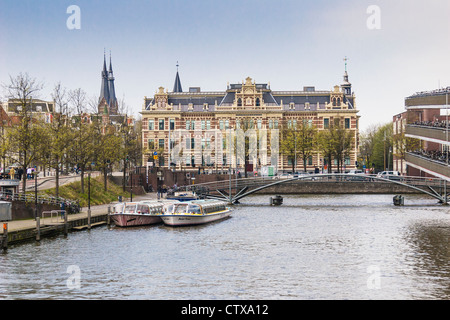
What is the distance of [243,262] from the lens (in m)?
43.2

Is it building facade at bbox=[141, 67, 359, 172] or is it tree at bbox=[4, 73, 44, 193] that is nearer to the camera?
tree at bbox=[4, 73, 44, 193]

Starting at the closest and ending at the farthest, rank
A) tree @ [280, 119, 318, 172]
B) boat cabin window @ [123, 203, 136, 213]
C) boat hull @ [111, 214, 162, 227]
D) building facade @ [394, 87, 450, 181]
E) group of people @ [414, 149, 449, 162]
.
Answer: boat hull @ [111, 214, 162, 227], boat cabin window @ [123, 203, 136, 213], building facade @ [394, 87, 450, 181], group of people @ [414, 149, 449, 162], tree @ [280, 119, 318, 172]

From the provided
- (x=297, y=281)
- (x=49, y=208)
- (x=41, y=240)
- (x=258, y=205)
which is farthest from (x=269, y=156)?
(x=297, y=281)

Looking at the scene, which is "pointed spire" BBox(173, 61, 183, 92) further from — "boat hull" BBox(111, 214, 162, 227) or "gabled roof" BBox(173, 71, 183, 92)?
"boat hull" BBox(111, 214, 162, 227)

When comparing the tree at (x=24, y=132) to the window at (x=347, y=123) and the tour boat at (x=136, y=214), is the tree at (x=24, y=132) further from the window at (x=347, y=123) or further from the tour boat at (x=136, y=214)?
the window at (x=347, y=123)

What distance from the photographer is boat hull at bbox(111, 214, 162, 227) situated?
203ft

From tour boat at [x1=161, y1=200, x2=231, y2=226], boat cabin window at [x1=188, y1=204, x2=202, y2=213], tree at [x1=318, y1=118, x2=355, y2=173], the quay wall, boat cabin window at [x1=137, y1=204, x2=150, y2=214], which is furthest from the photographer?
tree at [x1=318, y1=118, x2=355, y2=173]

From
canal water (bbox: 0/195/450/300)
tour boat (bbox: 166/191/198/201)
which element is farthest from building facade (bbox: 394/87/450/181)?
tour boat (bbox: 166/191/198/201)

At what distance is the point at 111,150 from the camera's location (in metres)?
90.6

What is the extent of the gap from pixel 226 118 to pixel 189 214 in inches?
3274

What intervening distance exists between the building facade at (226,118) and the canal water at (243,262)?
7959 cm

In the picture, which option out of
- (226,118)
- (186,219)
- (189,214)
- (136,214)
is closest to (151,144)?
(226,118)

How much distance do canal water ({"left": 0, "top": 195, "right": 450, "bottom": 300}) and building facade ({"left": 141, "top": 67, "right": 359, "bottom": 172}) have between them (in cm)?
7959

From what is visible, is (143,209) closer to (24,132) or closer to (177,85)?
(24,132)
